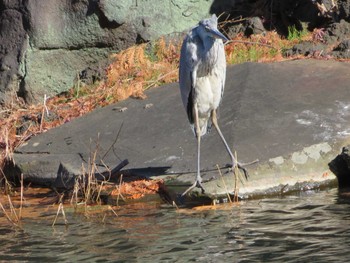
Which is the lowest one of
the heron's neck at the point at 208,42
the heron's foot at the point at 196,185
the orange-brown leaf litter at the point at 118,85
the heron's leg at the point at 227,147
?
the heron's foot at the point at 196,185

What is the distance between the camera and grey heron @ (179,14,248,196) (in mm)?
8094

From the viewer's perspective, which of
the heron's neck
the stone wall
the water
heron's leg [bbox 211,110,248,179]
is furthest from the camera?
the stone wall

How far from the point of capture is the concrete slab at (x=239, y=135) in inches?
306

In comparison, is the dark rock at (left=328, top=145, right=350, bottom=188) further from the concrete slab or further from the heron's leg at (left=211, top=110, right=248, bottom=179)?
the heron's leg at (left=211, top=110, right=248, bottom=179)

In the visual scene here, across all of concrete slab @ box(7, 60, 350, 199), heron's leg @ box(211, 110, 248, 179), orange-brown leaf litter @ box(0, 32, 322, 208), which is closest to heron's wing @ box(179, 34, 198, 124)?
heron's leg @ box(211, 110, 248, 179)

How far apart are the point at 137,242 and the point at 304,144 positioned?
7.30 feet

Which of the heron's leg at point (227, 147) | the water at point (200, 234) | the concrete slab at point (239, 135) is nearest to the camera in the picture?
the water at point (200, 234)

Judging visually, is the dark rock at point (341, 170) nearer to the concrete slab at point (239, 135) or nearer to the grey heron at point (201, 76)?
the concrete slab at point (239, 135)

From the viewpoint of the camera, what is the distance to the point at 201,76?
8.25m

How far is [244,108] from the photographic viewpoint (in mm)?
8867

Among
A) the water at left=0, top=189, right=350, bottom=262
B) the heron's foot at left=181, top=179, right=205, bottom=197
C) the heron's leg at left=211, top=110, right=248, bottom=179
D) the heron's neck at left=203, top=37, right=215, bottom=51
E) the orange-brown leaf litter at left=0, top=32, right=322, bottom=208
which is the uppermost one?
the heron's neck at left=203, top=37, right=215, bottom=51

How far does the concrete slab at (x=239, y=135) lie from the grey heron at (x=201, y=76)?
32cm

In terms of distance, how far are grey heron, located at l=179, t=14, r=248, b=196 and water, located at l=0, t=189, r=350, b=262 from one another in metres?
1.09

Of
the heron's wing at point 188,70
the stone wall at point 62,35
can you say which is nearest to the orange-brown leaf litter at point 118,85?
the stone wall at point 62,35
